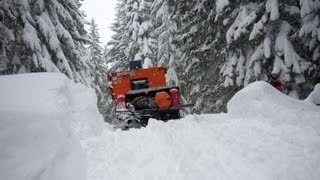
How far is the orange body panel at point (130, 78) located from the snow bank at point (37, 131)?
23.9 feet

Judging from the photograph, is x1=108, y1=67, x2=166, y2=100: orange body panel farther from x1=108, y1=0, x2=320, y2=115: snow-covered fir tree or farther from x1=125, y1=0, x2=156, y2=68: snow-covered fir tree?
x1=125, y1=0, x2=156, y2=68: snow-covered fir tree

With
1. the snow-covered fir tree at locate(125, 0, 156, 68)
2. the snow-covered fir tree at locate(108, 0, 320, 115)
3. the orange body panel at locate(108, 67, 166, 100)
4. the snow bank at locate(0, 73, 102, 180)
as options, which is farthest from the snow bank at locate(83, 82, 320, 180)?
the snow-covered fir tree at locate(125, 0, 156, 68)

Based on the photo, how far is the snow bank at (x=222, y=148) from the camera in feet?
18.1

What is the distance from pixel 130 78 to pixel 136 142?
7.43 meters

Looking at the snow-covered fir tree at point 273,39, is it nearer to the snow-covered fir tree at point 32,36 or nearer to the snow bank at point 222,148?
the snow bank at point 222,148

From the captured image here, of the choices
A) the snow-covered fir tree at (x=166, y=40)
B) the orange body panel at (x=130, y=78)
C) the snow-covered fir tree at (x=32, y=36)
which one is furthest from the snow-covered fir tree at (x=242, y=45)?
the snow-covered fir tree at (x=32, y=36)

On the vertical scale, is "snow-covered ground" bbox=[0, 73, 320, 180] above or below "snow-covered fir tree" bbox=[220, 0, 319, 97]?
below

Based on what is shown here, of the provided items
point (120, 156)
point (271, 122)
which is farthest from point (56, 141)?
point (271, 122)

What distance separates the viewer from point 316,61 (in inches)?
539

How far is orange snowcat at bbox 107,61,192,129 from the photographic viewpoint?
12.0 metres

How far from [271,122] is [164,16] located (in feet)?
57.2

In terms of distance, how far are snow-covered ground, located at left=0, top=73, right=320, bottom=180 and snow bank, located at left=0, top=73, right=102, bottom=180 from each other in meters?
0.01

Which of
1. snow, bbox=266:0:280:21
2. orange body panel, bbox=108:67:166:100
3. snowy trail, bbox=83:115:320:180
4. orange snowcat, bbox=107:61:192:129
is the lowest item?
snowy trail, bbox=83:115:320:180

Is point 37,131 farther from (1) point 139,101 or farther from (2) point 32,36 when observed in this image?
(2) point 32,36
